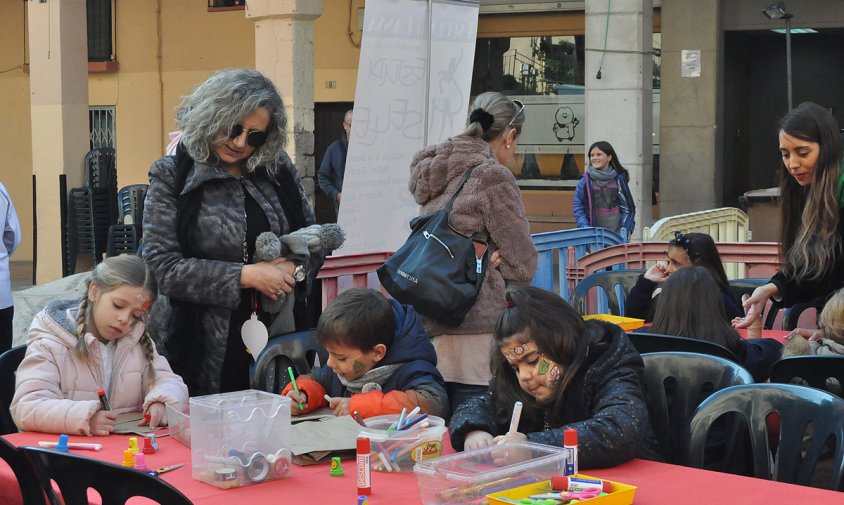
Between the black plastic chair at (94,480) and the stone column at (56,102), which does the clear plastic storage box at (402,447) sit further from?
the stone column at (56,102)

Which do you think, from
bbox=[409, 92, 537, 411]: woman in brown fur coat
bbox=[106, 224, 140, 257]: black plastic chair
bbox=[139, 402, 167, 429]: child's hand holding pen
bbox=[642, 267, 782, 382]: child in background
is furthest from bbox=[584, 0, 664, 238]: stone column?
bbox=[139, 402, 167, 429]: child's hand holding pen

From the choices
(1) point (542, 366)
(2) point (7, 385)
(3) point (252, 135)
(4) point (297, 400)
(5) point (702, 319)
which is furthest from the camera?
(5) point (702, 319)

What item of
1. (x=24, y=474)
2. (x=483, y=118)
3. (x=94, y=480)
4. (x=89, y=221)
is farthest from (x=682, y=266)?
(x=89, y=221)

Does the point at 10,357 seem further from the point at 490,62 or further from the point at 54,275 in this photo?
the point at 490,62

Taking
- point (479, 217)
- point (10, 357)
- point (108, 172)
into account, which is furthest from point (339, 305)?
point (108, 172)

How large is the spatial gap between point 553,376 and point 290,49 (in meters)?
7.16

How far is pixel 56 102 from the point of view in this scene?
460 inches

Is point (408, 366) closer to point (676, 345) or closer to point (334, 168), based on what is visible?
point (676, 345)

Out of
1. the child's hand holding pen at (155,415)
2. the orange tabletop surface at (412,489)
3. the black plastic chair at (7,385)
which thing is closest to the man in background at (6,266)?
the black plastic chair at (7,385)

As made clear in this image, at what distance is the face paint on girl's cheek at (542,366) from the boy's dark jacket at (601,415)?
88 millimetres

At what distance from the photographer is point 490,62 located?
51.4 feet

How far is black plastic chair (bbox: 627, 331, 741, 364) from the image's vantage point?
4.17 m

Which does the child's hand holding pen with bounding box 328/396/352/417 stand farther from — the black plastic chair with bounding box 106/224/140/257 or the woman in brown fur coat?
the black plastic chair with bounding box 106/224/140/257

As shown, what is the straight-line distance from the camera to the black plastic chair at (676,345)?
417 centimetres
